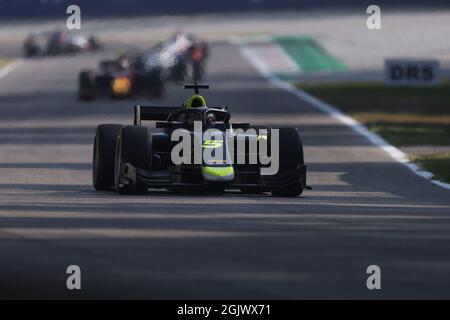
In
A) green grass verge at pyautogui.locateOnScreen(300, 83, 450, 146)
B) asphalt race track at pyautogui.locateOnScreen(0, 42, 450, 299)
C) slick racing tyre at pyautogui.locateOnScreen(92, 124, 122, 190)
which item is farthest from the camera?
green grass verge at pyautogui.locateOnScreen(300, 83, 450, 146)

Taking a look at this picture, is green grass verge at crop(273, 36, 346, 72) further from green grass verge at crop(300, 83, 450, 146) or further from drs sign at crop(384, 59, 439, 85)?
drs sign at crop(384, 59, 439, 85)

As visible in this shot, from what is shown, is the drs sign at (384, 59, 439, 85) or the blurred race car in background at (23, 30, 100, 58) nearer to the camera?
the drs sign at (384, 59, 439, 85)

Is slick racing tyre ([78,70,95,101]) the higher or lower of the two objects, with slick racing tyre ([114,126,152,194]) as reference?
higher

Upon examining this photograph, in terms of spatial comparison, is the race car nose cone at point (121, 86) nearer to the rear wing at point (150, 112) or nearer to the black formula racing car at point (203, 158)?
the rear wing at point (150, 112)

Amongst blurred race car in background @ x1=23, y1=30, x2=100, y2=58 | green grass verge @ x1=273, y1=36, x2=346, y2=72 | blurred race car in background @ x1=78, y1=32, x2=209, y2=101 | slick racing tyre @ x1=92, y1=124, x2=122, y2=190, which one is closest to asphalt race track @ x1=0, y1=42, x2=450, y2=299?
slick racing tyre @ x1=92, y1=124, x2=122, y2=190

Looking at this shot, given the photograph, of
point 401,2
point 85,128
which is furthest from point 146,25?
point 85,128

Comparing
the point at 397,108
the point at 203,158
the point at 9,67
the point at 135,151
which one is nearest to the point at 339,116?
the point at 397,108

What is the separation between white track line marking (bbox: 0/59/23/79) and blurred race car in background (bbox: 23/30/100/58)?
9.44ft

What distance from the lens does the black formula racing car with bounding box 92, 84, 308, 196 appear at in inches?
655

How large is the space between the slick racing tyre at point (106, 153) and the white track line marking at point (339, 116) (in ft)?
14.2

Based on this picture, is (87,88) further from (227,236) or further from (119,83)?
(227,236)
